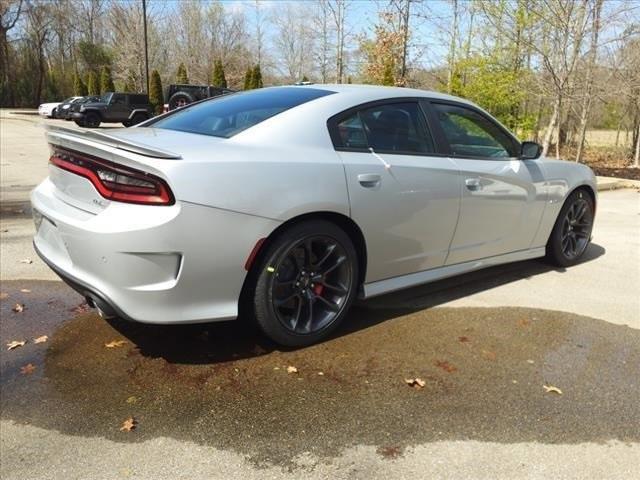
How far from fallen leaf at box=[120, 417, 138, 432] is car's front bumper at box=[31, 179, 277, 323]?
49 cm

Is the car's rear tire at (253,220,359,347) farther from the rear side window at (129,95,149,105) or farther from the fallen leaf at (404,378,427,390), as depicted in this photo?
the rear side window at (129,95,149,105)

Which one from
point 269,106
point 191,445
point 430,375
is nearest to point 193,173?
point 269,106

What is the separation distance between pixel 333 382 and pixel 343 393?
13cm

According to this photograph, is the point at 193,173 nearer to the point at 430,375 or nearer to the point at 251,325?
the point at 251,325

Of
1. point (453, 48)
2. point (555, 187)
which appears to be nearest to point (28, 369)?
point (555, 187)

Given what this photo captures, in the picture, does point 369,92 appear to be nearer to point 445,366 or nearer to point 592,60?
point 445,366

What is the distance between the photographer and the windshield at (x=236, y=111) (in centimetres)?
346

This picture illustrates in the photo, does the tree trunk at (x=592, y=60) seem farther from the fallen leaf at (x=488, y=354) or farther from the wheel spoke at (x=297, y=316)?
the wheel spoke at (x=297, y=316)

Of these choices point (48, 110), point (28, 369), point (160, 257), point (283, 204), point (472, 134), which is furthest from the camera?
point (48, 110)

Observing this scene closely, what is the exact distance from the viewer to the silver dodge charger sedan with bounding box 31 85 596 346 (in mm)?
2840

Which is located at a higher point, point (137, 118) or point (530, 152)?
point (137, 118)

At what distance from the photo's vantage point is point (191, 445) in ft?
8.34

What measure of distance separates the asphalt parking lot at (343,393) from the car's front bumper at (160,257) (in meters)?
0.45

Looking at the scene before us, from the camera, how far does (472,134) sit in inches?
173
